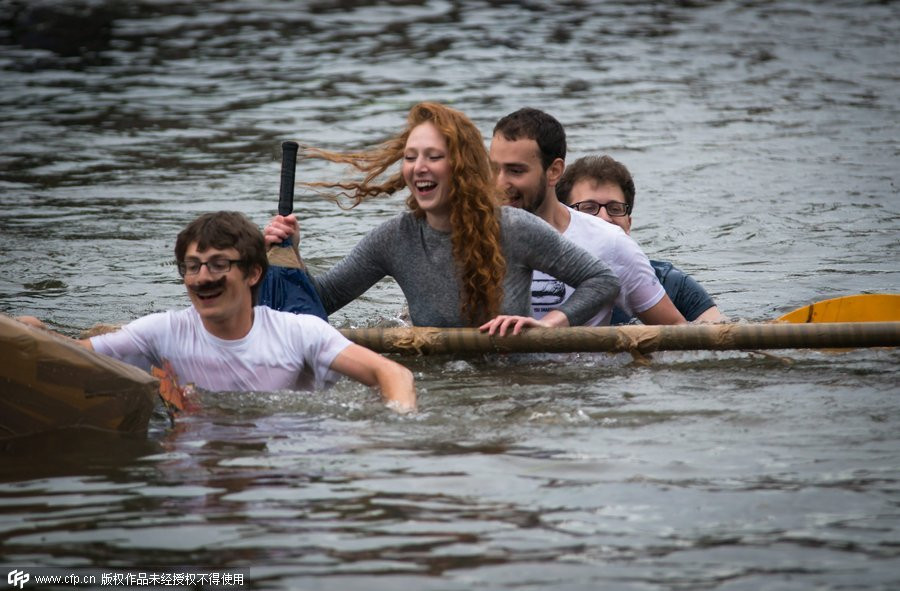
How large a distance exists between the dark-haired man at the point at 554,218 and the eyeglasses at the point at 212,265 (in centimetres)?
187

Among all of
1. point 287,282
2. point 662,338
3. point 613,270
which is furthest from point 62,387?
point 613,270

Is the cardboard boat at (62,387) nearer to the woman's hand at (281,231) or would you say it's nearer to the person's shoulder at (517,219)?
the woman's hand at (281,231)

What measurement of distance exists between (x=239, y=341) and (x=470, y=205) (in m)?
1.43

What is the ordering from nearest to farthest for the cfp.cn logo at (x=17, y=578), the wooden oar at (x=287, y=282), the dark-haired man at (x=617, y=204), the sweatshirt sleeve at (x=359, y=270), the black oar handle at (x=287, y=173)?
1. the cfp.cn logo at (x=17, y=578)
2. the wooden oar at (x=287, y=282)
3. the black oar handle at (x=287, y=173)
4. the sweatshirt sleeve at (x=359, y=270)
5. the dark-haired man at (x=617, y=204)

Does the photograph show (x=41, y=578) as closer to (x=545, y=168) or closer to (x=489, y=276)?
(x=489, y=276)

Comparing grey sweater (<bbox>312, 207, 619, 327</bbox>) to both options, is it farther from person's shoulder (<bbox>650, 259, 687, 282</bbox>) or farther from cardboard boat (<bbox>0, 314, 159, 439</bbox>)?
cardboard boat (<bbox>0, 314, 159, 439</bbox>)

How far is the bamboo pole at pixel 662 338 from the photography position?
24.5ft

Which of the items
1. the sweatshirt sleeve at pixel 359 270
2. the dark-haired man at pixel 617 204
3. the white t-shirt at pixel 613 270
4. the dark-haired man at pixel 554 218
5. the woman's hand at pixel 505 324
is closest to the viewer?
the woman's hand at pixel 505 324

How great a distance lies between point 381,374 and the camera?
664cm

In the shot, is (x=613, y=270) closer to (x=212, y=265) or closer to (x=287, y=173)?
(x=287, y=173)

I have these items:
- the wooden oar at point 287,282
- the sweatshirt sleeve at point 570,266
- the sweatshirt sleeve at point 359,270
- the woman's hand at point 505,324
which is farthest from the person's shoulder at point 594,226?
the wooden oar at point 287,282

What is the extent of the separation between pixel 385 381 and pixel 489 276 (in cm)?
120

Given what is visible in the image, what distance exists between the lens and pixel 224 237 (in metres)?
6.62

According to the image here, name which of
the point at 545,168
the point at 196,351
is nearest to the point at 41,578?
the point at 196,351
